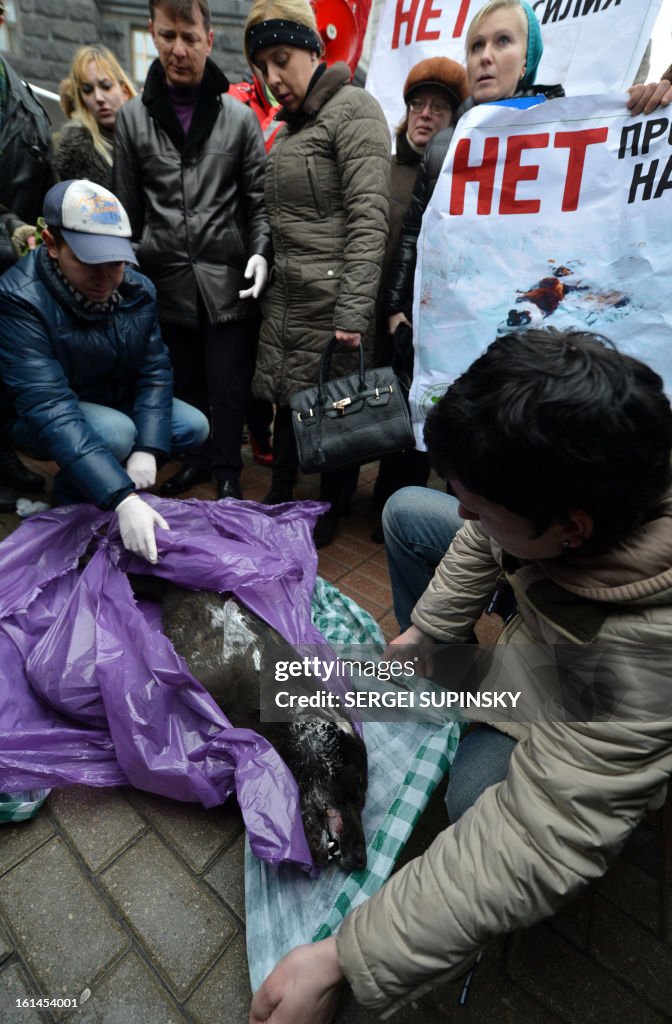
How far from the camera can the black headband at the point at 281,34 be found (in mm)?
2258

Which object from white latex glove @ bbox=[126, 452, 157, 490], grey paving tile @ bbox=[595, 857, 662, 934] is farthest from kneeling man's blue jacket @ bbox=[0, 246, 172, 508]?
grey paving tile @ bbox=[595, 857, 662, 934]

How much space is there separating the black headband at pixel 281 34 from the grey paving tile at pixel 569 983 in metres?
3.30

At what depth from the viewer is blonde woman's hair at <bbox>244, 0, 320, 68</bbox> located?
229 cm

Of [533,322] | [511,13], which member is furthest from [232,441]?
[511,13]

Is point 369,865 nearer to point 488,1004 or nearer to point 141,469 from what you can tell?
point 488,1004

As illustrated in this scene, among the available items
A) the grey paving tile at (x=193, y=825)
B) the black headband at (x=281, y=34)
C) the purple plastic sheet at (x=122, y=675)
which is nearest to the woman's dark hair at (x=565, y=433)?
the purple plastic sheet at (x=122, y=675)

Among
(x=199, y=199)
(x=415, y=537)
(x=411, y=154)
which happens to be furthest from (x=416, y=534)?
(x=411, y=154)

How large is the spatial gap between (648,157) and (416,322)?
0.97 m

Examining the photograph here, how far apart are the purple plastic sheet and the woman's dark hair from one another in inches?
41.3

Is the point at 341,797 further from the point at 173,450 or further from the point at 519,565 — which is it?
the point at 173,450

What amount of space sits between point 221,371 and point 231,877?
7.73ft

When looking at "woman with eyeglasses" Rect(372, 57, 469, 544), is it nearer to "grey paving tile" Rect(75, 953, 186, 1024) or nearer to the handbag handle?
the handbag handle

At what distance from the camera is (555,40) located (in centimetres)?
299

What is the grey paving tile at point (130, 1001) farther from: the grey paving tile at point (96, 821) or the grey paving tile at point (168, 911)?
the grey paving tile at point (96, 821)
